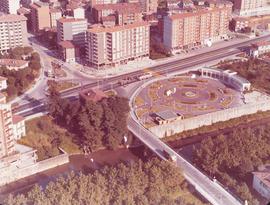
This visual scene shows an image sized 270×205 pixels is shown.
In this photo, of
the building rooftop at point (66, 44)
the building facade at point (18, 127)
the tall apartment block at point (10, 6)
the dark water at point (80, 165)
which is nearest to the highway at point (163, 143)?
the dark water at point (80, 165)

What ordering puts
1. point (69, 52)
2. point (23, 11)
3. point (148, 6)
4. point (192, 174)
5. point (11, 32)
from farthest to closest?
point (148, 6) < point (23, 11) < point (11, 32) < point (69, 52) < point (192, 174)

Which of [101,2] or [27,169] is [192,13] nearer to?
[101,2]

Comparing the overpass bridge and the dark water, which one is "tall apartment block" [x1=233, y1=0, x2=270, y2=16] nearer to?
the overpass bridge

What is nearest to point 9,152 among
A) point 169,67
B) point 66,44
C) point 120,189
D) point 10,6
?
point 120,189

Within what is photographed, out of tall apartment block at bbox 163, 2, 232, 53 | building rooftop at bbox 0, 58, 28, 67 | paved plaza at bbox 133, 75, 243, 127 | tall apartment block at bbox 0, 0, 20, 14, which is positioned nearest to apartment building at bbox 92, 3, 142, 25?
tall apartment block at bbox 163, 2, 232, 53

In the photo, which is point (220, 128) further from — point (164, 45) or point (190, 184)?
point (164, 45)

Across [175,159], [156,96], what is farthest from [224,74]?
→ [175,159]

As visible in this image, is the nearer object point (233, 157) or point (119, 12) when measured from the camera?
point (233, 157)
